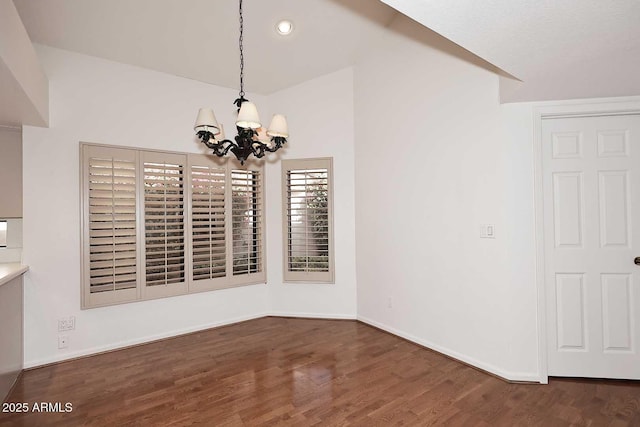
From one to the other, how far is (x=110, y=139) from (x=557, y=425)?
468cm

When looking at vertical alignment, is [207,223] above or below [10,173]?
below

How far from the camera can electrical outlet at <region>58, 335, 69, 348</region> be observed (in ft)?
10.7

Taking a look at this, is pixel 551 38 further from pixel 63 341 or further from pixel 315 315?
pixel 63 341

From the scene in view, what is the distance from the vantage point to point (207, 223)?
4152mm

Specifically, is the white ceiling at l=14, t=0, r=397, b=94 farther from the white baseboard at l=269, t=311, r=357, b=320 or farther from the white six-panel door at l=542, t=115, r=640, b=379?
the white baseboard at l=269, t=311, r=357, b=320

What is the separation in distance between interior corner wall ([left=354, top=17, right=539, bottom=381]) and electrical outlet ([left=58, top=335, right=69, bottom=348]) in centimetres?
328

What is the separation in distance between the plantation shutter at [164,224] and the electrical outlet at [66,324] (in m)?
0.69

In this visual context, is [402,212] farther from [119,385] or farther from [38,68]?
[38,68]

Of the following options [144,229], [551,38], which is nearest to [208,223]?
[144,229]

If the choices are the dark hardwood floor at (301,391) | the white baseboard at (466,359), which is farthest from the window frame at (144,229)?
the white baseboard at (466,359)

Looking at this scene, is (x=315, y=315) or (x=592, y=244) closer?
(x=592, y=244)

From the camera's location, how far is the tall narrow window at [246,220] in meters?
4.43

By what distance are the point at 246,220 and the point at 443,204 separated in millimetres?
2590

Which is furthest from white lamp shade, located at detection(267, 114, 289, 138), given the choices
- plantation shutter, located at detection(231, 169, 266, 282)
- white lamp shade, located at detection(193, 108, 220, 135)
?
plantation shutter, located at detection(231, 169, 266, 282)
